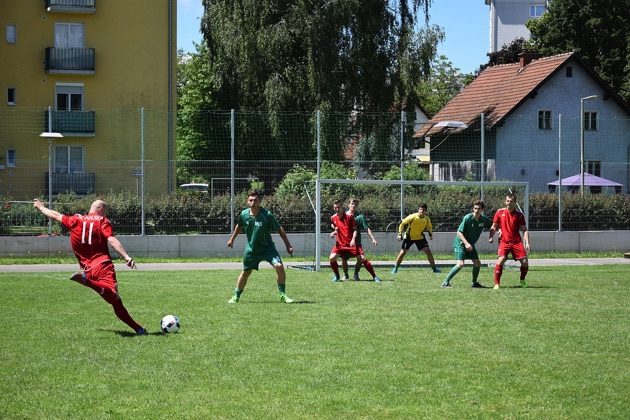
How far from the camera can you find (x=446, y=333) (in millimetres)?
12375

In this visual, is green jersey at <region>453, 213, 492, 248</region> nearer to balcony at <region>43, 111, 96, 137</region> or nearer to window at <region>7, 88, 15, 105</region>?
balcony at <region>43, 111, 96, 137</region>

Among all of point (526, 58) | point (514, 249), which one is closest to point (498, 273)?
point (514, 249)

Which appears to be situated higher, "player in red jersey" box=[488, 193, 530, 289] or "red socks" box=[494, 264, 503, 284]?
"player in red jersey" box=[488, 193, 530, 289]

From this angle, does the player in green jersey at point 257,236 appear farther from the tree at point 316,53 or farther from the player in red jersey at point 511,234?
the tree at point 316,53

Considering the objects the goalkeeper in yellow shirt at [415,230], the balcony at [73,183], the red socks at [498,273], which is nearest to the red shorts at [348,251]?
the goalkeeper in yellow shirt at [415,230]

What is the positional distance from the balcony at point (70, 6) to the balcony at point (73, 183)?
17.3 metres

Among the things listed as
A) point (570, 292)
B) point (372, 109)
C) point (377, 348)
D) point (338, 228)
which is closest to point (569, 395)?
point (377, 348)

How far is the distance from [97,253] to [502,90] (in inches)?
1573

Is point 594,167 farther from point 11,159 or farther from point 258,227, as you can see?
point 258,227

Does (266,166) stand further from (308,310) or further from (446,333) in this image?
(446,333)

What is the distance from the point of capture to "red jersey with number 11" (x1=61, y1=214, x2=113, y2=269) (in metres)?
12.5

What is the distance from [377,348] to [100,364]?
3.13 m

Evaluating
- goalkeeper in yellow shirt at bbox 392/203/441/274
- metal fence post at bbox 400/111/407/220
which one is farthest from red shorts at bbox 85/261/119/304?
metal fence post at bbox 400/111/407/220

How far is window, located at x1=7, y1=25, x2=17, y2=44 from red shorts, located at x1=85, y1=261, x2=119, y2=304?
1355 inches
